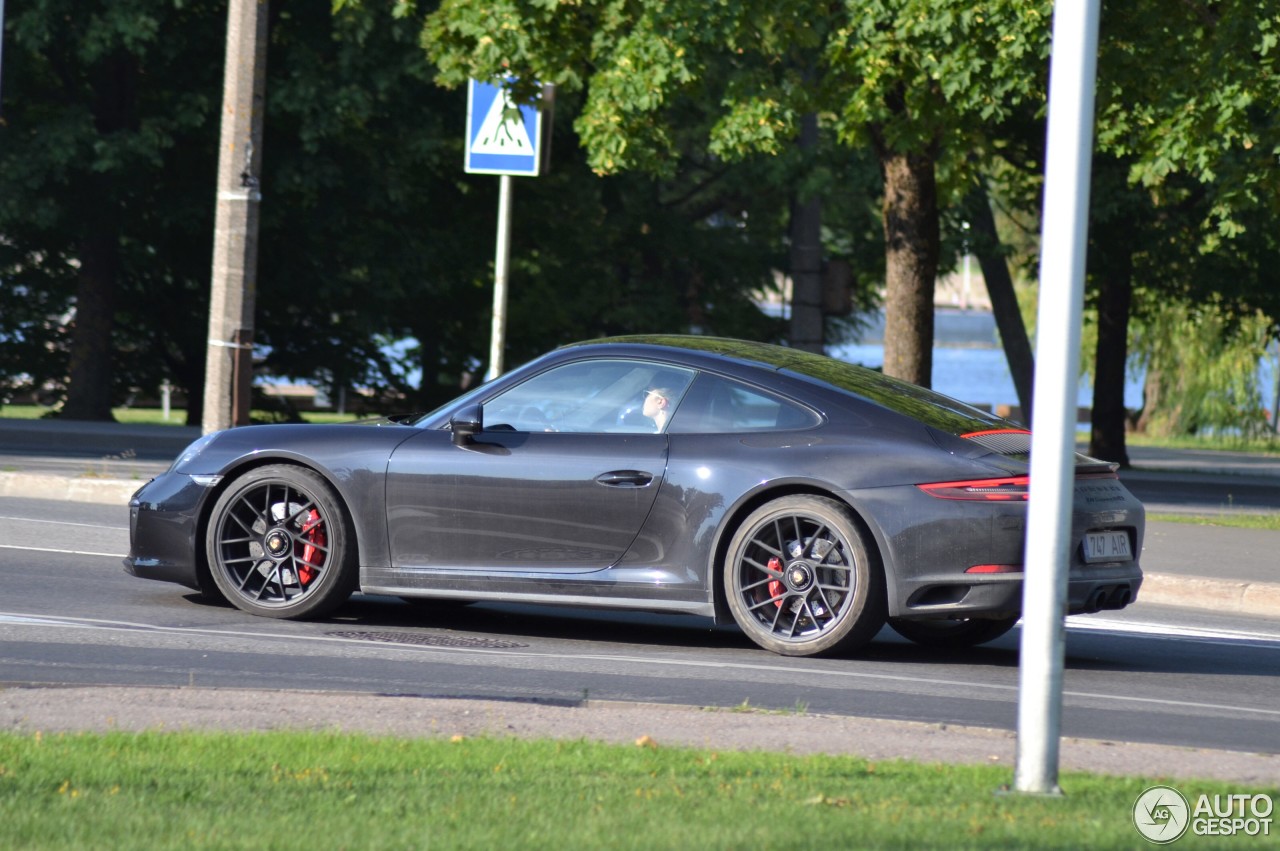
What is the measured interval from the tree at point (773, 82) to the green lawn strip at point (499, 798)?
1047 centimetres

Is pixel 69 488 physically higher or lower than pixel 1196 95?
lower

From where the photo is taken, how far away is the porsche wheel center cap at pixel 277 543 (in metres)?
8.19

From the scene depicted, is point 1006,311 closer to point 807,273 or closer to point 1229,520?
point 807,273

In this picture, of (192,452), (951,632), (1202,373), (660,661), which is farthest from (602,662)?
(1202,373)

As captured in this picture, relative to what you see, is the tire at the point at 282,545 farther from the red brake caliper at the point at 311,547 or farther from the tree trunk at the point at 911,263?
the tree trunk at the point at 911,263

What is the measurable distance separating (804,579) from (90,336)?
21686 mm

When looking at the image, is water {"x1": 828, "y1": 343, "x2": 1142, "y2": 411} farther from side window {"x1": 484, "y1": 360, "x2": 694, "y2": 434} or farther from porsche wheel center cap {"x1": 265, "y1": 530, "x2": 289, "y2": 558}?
porsche wheel center cap {"x1": 265, "y1": 530, "x2": 289, "y2": 558}

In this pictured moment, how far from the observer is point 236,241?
531 inches

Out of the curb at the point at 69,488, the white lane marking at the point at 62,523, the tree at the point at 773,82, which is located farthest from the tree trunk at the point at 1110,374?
the white lane marking at the point at 62,523

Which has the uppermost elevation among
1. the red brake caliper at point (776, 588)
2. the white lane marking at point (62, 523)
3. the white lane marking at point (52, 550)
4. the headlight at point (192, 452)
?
the headlight at point (192, 452)

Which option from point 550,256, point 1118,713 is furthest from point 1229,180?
point 550,256

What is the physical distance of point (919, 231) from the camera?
16172 mm

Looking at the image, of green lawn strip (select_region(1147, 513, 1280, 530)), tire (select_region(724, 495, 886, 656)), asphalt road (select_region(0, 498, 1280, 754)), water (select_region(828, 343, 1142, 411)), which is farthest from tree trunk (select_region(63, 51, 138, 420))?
water (select_region(828, 343, 1142, 411))

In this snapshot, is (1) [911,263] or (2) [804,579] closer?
(2) [804,579]
